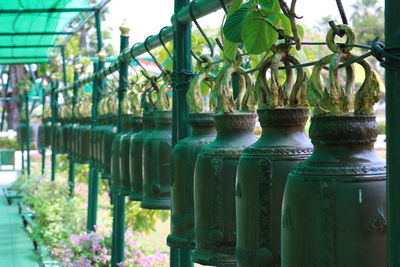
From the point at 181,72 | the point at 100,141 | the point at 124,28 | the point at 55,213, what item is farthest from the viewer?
the point at 55,213

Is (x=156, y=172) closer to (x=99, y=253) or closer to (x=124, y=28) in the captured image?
(x=124, y=28)

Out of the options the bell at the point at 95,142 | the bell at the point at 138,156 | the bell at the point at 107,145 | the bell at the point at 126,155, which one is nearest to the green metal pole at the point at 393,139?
the bell at the point at 138,156

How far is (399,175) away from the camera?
1021 millimetres

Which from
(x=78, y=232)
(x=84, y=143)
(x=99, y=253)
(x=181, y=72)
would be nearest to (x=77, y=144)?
(x=84, y=143)

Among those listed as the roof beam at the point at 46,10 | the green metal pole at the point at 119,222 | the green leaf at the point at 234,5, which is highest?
the roof beam at the point at 46,10

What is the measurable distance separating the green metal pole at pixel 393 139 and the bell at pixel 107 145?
11.2 feet

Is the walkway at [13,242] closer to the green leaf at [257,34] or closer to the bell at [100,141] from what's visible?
the bell at [100,141]

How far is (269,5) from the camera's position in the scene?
1.42 m

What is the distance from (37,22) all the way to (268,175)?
8.06 metres

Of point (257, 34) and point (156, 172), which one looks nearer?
point (257, 34)

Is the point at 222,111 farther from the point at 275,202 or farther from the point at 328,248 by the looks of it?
the point at 328,248

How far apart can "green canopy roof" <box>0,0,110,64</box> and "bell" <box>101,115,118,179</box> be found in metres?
3.30

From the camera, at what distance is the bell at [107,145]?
14.5ft

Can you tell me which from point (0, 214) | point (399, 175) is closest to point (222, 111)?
point (399, 175)
